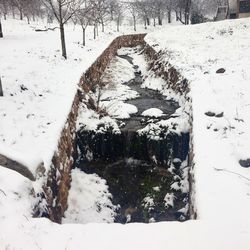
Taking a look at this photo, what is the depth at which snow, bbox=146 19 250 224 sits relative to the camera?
16.7 feet

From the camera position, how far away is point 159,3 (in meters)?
53.9

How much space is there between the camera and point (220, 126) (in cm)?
782

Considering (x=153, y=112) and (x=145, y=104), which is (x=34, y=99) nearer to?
(x=153, y=112)

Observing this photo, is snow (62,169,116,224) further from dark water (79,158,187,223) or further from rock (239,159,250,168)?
rock (239,159,250,168)

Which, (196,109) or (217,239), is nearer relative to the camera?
(217,239)

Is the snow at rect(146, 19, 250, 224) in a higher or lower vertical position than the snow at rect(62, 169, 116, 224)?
higher

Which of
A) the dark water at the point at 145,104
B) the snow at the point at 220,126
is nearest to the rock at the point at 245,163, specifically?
the snow at the point at 220,126

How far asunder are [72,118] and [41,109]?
1069 mm

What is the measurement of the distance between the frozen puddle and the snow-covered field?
108 cm

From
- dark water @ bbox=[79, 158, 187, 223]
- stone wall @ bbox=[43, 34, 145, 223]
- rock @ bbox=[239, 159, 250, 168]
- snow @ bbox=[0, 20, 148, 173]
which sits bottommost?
dark water @ bbox=[79, 158, 187, 223]

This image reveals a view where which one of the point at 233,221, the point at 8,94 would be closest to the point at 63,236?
the point at 233,221

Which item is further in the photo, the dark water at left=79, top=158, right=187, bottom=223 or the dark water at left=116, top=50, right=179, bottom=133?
the dark water at left=116, top=50, right=179, bottom=133

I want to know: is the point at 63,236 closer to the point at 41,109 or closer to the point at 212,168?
the point at 212,168

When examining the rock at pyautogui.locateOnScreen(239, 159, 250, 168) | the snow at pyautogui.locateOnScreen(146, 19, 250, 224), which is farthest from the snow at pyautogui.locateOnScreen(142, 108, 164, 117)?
the rock at pyautogui.locateOnScreen(239, 159, 250, 168)
